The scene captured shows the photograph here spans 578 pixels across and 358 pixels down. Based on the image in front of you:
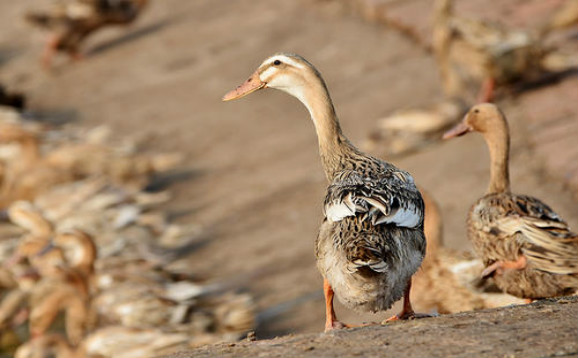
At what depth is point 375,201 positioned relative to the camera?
199 inches

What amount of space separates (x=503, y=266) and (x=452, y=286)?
2.93 feet

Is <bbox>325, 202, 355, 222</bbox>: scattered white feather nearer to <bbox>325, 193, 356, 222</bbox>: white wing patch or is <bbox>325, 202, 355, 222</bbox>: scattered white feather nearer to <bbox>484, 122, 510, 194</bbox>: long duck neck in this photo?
<bbox>325, 193, 356, 222</bbox>: white wing patch

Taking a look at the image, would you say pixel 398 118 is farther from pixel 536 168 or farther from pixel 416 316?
pixel 416 316

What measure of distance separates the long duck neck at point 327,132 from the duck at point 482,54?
595 centimetres

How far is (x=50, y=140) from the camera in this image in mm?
13984

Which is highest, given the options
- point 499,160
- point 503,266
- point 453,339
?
point 499,160

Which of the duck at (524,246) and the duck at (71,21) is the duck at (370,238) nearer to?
the duck at (524,246)

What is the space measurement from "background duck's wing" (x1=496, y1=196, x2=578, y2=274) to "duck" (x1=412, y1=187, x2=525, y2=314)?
1.82ft

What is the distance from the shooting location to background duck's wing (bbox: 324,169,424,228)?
16.5 feet

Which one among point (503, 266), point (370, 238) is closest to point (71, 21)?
point (503, 266)

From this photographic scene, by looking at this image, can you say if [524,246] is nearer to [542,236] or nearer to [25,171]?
[542,236]

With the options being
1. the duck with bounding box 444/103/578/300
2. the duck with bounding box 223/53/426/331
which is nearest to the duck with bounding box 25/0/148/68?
the duck with bounding box 444/103/578/300

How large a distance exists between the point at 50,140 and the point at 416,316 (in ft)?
31.1

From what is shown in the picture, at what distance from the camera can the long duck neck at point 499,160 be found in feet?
24.0
